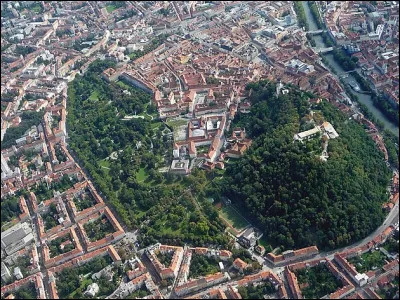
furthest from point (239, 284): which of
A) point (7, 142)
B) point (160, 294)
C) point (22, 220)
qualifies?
point (7, 142)

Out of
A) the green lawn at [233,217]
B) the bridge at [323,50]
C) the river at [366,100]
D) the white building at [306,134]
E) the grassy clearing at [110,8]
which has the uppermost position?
the grassy clearing at [110,8]

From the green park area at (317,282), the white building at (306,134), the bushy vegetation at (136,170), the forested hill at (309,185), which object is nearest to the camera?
the green park area at (317,282)

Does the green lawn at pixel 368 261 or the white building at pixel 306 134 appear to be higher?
the white building at pixel 306 134

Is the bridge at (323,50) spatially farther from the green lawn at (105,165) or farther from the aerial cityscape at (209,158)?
the green lawn at (105,165)

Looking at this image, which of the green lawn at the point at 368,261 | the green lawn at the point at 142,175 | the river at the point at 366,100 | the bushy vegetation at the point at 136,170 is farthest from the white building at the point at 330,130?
the green lawn at the point at 142,175

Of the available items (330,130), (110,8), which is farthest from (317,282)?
(110,8)

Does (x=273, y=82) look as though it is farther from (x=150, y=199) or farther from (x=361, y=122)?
(x=150, y=199)

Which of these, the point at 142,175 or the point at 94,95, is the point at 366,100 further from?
the point at 94,95
